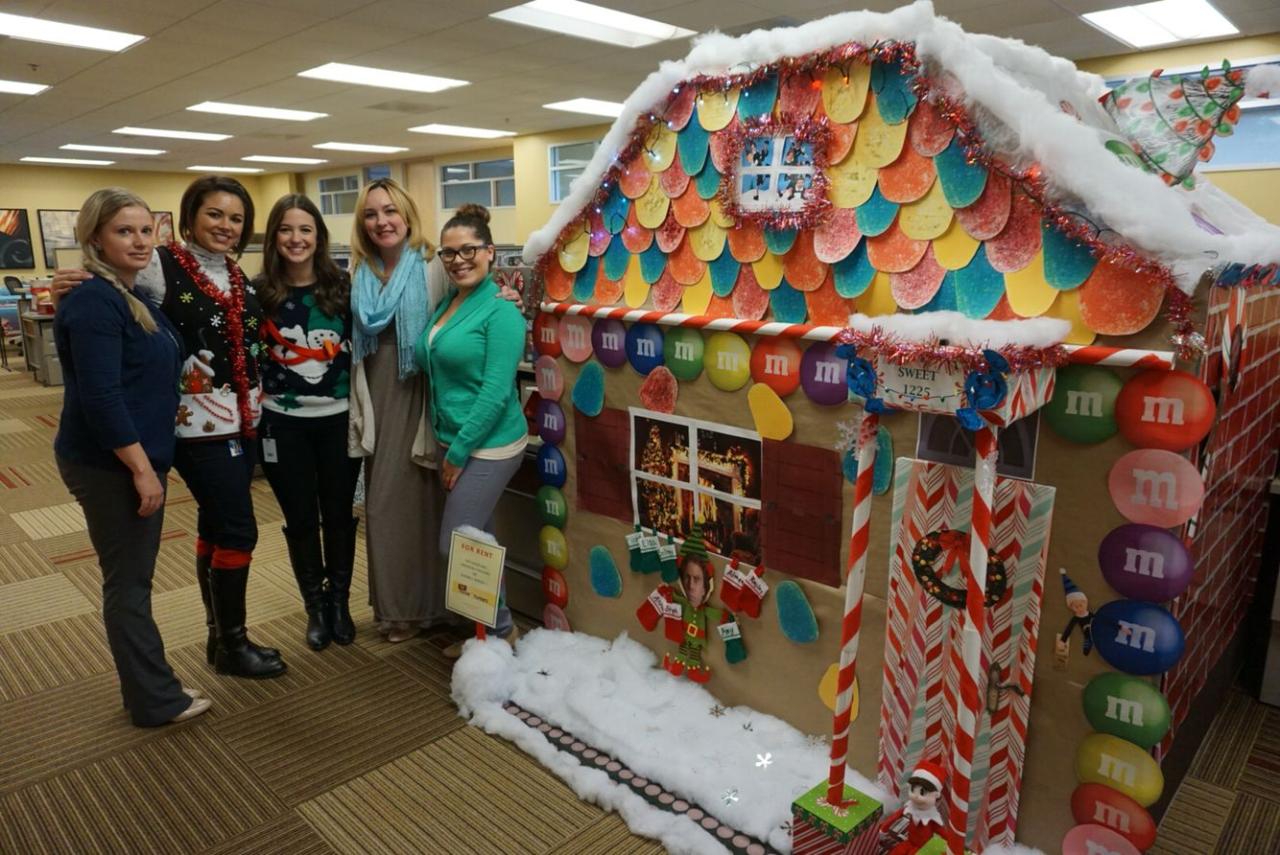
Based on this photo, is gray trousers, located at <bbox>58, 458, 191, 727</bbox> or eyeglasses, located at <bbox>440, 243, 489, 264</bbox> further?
eyeglasses, located at <bbox>440, 243, 489, 264</bbox>

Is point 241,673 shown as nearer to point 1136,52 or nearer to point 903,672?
point 903,672

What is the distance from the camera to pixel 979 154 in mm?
1545

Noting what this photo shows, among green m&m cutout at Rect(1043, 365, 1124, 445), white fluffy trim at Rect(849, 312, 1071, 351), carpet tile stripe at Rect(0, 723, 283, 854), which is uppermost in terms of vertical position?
white fluffy trim at Rect(849, 312, 1071, 351)

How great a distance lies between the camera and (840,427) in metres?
1.83

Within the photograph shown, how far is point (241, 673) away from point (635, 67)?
5.92 m

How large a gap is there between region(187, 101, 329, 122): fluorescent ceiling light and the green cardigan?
7497 millimetres

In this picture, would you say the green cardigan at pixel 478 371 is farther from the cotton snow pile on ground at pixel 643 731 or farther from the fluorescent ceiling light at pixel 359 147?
the fluorescent ceiling light at pixel 359 147

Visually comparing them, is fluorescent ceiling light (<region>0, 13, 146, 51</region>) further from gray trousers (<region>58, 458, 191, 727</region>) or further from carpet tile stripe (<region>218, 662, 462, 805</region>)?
carpet tile stripe (<region>218, 662, 462, 805</region>)

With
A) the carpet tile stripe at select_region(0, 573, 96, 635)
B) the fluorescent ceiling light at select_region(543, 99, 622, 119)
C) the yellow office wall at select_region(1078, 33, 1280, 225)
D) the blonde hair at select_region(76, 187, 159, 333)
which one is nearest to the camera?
the blonde hair at select_region(76, 187, 159, 333)

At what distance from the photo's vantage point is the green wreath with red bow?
62.9 inches

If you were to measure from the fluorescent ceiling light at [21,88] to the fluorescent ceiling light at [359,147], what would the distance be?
4.02 m

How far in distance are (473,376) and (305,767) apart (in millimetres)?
1080

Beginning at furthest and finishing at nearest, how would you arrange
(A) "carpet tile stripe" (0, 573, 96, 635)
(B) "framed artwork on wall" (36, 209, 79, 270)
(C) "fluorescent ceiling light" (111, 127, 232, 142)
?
(B) "framed artwork on wall" (36, 209, 79, 270), (C) "fluorescent ceiling light" (111, 127, 232, 142), (A) "carpet tile stripe" (0, 573, 96, 635)

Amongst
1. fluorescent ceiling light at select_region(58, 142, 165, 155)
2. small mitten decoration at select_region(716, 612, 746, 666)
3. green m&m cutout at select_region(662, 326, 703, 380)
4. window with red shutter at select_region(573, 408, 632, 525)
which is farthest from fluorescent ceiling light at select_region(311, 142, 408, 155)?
small mitten decoration at select_region(716, 612, 746, 666)
